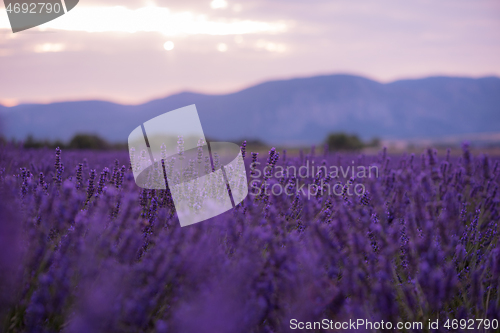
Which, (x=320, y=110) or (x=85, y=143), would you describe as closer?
(x=85, y=143)

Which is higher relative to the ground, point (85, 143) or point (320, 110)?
point (85, 143)

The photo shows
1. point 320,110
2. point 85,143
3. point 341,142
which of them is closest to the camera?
point 85,143

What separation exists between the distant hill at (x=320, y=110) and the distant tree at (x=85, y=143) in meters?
96.4

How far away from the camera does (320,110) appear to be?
133500 mm

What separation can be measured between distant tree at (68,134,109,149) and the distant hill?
96448mm

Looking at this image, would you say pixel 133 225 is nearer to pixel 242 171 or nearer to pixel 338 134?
pixel 242 171

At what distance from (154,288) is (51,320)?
413 millimetres

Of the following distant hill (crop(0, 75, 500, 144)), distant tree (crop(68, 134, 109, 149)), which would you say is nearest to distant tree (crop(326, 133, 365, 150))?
distant tree (crop(68, 134, 109, 149))

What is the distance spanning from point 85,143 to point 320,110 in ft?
414

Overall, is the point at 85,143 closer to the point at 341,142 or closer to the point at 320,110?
the point at 341,142

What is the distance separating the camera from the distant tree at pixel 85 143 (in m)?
13.5

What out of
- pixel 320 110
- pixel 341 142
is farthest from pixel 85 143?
pixel 320 110

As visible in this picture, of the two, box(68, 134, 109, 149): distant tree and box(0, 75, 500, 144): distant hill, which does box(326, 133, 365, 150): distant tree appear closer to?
box(68, 134, 109, 149): distant tree

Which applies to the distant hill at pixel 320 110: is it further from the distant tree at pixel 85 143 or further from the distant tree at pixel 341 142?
the distant tree at pixel 85 143
